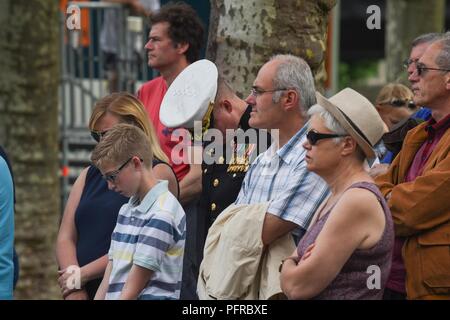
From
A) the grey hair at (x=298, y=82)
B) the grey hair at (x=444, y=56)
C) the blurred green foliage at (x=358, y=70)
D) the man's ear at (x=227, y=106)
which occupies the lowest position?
the blurred green foliage at (x=358, y=70)

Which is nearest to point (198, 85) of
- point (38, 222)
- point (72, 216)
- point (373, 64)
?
point (72, 216)

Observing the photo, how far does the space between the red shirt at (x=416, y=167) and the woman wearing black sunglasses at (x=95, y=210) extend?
131 centimetres

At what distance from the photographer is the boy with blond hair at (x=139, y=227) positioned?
561 cm

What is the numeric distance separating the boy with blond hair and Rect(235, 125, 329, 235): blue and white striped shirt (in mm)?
390

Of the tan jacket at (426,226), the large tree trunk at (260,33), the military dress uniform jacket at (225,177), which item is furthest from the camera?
the large tree trunk at (260,33)

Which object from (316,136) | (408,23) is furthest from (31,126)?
(408,23)

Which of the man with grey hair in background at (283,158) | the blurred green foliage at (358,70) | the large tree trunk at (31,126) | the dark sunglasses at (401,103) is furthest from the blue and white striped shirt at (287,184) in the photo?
the blurred green foliage at (358,70)

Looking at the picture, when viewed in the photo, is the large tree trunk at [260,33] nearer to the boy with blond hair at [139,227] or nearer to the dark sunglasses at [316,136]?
the boy with blond hair at [139,227]

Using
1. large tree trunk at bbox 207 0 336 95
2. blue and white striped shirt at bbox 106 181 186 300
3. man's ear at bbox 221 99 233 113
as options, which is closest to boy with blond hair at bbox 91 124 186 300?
blue and white striped shirt at bbox 106 181 186 300

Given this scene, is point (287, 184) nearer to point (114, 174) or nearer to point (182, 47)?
point (114, 174)

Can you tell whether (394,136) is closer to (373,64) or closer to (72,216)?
(72,216)

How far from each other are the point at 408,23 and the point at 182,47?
10804 mm

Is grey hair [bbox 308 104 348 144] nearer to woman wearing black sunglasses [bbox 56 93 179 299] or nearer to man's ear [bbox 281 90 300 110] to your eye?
man's ear [bbox 281 90 300 110]
